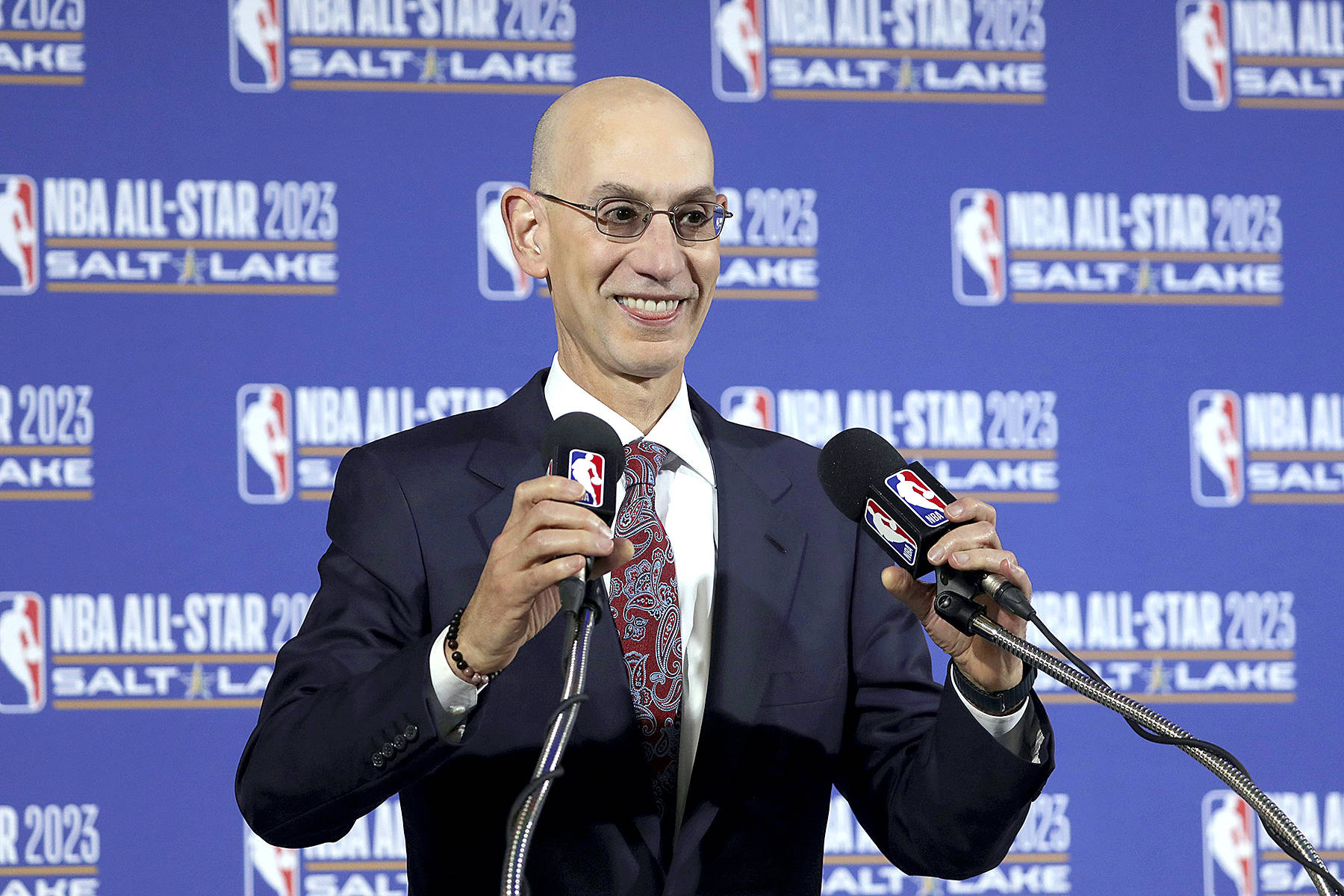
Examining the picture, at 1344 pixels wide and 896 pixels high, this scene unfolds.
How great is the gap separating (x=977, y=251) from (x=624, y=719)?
2260 millimetres

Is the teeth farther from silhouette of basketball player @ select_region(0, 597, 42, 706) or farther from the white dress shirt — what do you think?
silhouette of basketball player @ select_region(0, 597, 42, 706)

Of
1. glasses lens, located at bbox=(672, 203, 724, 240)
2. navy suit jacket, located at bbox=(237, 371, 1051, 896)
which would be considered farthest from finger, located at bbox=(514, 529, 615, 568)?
glasses lens, located at bbox=(672, 203, 724, 240)

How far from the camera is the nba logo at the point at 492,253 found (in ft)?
11.2

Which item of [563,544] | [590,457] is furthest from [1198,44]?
[563,544]

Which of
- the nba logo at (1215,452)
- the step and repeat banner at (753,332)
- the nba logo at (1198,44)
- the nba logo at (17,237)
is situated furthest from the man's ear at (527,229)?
the nba logo at (1198,44)

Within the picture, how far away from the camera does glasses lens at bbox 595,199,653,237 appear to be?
1808 mm

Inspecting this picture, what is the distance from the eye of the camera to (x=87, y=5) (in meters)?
3.36

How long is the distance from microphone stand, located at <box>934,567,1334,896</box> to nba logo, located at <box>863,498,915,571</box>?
0.04m

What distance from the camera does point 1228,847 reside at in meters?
3.50

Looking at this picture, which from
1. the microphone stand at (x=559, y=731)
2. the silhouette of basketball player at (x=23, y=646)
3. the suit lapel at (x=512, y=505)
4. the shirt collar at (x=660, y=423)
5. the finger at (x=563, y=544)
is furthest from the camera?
the silhouette of basketball player at (x=23, y=646)

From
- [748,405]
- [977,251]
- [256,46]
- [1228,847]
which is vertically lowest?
[1228,847]

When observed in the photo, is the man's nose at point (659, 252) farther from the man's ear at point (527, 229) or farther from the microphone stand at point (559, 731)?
the microphone stand at point (559, 731)

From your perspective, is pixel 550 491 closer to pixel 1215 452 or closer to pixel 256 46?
pixel 256 46

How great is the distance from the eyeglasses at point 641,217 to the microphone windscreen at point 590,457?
51 centimetres
